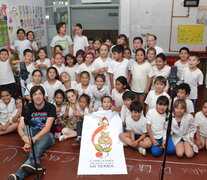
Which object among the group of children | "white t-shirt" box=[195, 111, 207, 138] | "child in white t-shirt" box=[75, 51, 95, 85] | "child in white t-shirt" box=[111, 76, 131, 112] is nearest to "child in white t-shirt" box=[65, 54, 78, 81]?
the group of children

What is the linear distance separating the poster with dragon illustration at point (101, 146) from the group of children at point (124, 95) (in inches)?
4.6

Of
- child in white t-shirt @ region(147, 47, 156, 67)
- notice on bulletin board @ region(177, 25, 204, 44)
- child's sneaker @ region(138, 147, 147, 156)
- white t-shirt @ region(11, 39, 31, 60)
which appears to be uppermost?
notice on bulletin board @ region(177, 25, 204, 44)

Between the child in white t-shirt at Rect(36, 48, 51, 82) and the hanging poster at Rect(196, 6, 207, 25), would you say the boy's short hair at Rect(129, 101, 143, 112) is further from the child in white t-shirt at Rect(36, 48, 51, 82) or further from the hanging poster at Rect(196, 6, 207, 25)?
the hanging poster at Rect(196, 6, 207, 25)

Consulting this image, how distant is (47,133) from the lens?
2.94 meters

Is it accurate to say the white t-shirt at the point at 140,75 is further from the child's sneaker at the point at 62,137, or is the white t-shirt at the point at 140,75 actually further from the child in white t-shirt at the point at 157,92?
the child's sneaker at the point at 62,137

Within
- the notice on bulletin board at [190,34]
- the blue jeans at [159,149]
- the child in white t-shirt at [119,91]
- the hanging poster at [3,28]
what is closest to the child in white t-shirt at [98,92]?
the child in white t-shirt at [119,91]

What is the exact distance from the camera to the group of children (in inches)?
115

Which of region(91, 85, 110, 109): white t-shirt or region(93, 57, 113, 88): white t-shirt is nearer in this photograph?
region(91, 85, 110, 109): white t-shirt

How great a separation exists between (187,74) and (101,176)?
2.07 meters

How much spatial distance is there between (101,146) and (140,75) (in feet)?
4.40

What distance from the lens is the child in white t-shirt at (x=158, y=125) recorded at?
2865mm

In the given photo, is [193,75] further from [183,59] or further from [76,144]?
[76,144]

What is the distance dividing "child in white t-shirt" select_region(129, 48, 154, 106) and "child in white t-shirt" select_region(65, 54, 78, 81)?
1.00 meters

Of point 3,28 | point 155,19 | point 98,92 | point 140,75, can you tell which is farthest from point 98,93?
point 155,19
